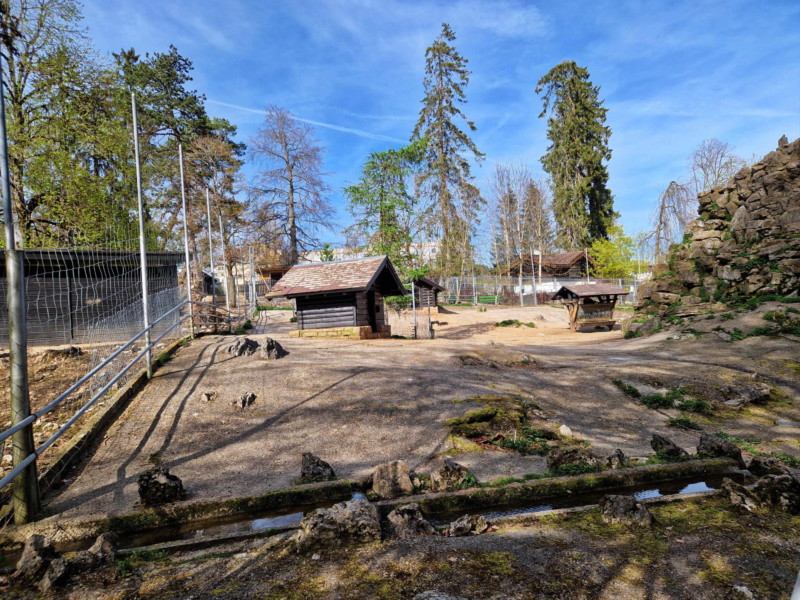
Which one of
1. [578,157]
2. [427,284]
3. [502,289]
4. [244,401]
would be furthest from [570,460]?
[578,157]

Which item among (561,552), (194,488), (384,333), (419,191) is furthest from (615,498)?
(419,191)

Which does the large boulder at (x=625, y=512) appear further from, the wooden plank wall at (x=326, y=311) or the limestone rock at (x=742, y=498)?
the wooden plank wall at (x=326, y=311)

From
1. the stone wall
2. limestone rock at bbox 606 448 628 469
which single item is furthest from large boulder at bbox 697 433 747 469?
the stone wall

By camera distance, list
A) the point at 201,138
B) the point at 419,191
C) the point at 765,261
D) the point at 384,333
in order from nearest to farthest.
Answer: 1. the point at 765,261
2. the point at 384,333
3. the point at 201,138
4. the point at 419,191

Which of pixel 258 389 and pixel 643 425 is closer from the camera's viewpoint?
pixel 643 425

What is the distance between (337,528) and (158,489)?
1.88m

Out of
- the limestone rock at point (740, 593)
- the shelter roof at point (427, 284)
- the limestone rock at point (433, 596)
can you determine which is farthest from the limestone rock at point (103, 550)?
the shelter roof at point (427, 284)

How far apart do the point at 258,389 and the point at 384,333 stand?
10.8 metres

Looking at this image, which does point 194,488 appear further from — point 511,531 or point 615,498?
point 615,498

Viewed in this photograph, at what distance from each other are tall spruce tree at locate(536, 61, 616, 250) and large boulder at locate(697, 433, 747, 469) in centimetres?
4599

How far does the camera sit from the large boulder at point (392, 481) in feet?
13.0

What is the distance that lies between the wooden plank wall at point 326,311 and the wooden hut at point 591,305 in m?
14.2

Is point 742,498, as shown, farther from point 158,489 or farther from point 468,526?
point 158,489

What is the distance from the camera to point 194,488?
4199 millimetres
